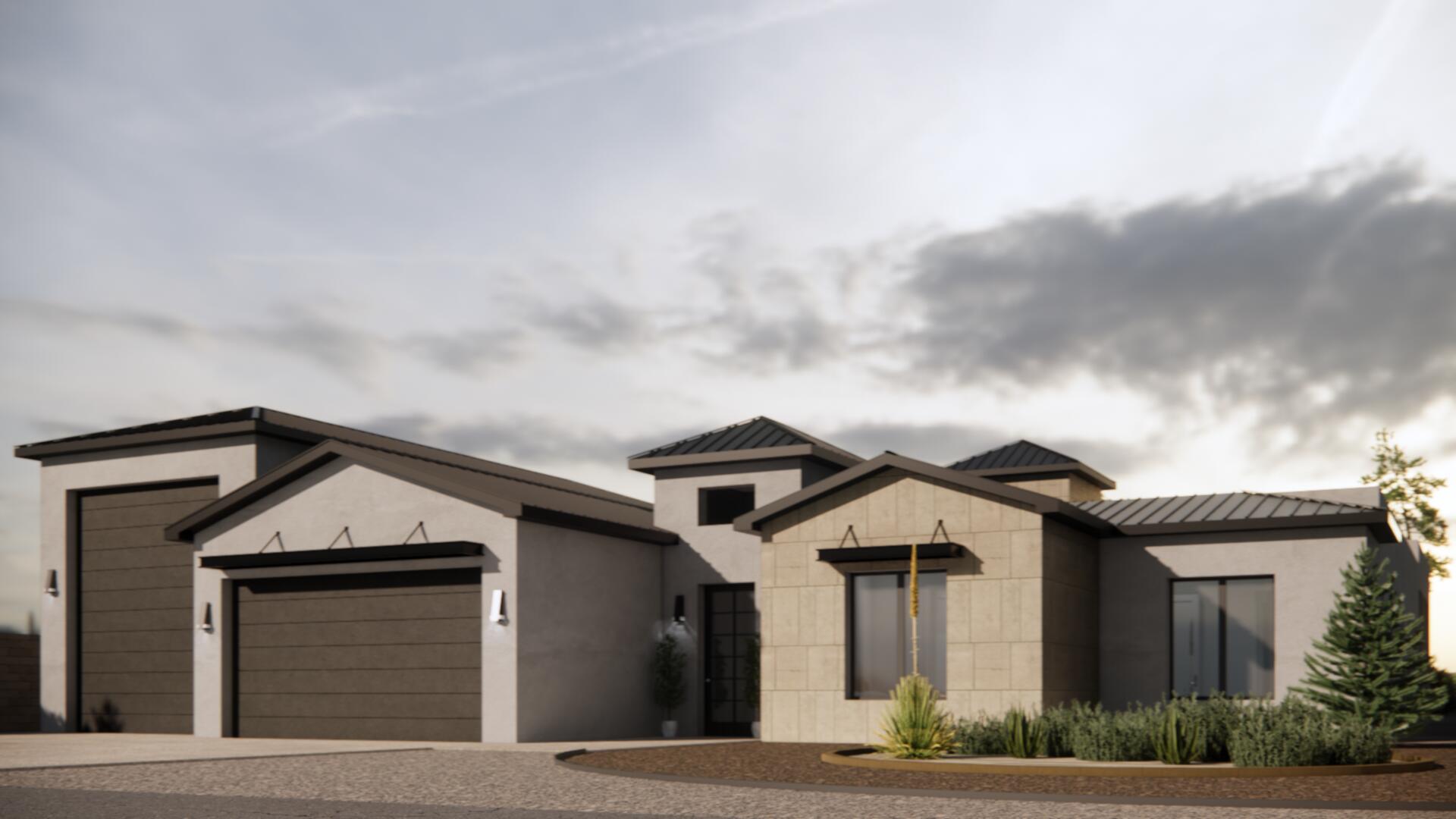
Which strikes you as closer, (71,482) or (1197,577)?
(1197,577)

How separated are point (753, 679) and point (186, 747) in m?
9.38

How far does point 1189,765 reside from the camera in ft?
48.8

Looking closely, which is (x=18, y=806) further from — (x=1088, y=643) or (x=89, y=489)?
(x=89, y=489)

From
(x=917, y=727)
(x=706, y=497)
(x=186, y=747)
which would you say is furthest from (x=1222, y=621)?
(x=186, y=747)

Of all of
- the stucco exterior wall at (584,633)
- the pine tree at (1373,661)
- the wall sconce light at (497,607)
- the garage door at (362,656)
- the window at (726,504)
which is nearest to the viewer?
the pine tree at (1373,661)

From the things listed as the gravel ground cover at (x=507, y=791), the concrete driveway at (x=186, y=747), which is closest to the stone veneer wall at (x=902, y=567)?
the concrete driveway at (x=186, y=747)

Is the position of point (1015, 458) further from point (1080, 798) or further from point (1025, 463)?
point (1080, 798)

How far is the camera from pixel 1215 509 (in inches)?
882

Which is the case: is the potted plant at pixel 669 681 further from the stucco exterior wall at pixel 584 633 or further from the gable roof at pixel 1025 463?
the gable roof at pixel 1025 463

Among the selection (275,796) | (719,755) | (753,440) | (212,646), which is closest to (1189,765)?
(719,755)

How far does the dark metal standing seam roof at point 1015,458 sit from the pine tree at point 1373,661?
33.9 ft

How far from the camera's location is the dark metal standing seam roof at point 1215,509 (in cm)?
2136

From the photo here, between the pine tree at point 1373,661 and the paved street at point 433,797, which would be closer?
the paved street at point 433,797

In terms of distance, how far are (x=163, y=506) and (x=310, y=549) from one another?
15.9 feet
